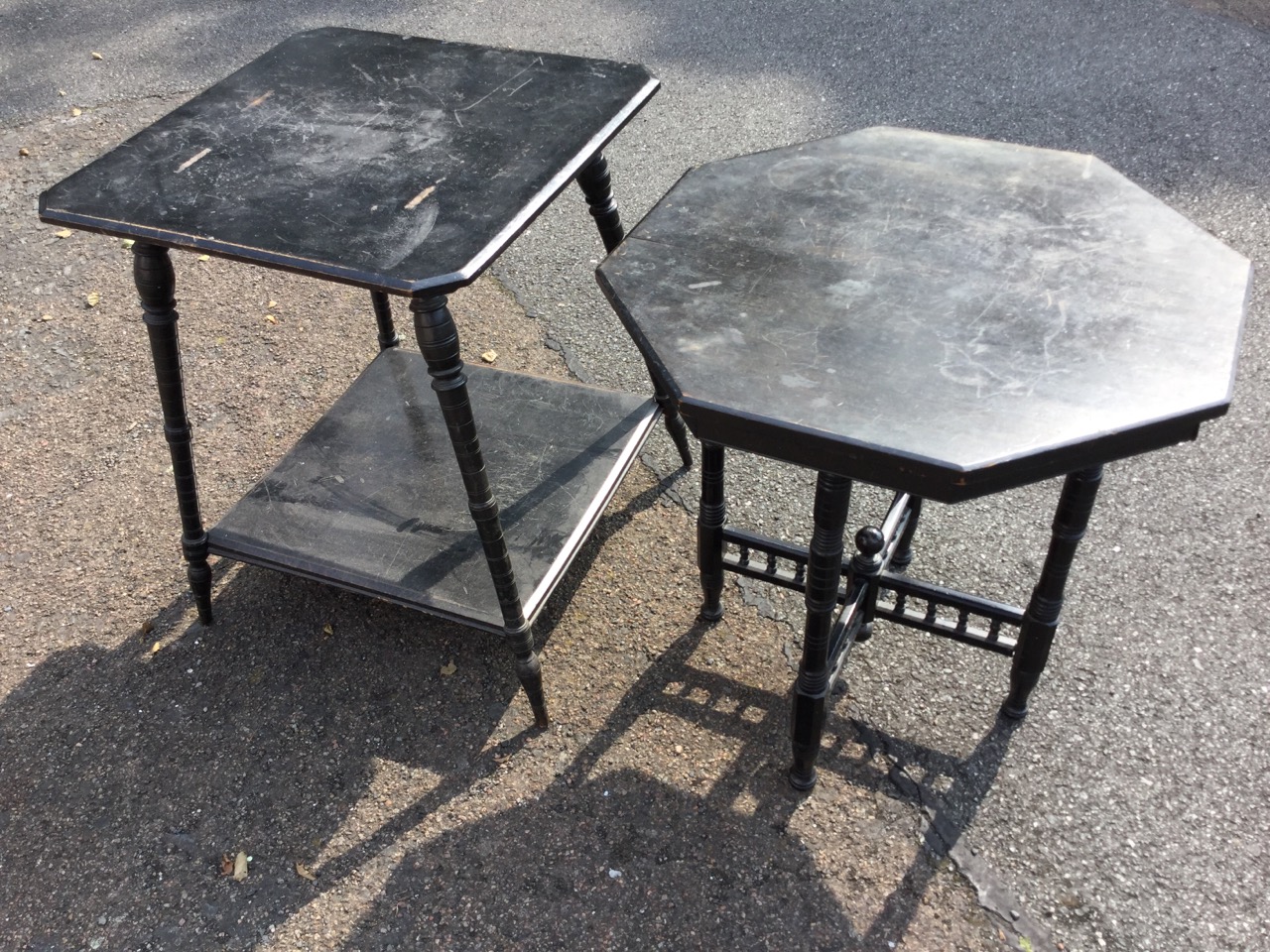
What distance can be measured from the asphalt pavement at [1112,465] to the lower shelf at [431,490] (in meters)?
0.40

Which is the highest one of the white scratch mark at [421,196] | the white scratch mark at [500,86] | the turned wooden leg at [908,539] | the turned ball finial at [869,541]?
the white scratch mark at [500,86]

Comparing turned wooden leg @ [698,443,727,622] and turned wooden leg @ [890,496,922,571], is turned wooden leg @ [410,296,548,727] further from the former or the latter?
turned wooden leg @ [890,496,922,571]

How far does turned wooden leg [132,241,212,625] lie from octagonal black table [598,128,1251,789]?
2.89 feet

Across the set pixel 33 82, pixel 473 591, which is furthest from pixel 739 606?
pixel 33 82

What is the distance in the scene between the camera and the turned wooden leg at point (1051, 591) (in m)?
1.79

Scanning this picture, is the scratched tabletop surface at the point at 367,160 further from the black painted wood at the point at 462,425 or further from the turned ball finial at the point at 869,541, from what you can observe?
the turned ball finial at the point at 869,541

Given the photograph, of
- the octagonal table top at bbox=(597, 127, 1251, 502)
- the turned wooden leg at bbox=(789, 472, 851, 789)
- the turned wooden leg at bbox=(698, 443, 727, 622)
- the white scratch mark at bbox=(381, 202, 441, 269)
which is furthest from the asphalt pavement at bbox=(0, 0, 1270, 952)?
the white scratch mark at bbox=(381, 202, 441, 269)

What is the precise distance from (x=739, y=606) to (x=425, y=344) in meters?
1.15

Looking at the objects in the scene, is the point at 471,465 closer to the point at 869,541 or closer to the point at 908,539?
the point at 869,541

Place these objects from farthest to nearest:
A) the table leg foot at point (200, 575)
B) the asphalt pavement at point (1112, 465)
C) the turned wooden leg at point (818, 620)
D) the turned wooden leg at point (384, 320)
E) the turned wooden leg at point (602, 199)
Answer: the turned wooden leg at point (384, 320) → the table leg foot at point (200, 575) → the turned wooden leg at point (602, 199) → the asphalt pavement at point (1112, 465) → the turned wooden leg at point (818, 620)

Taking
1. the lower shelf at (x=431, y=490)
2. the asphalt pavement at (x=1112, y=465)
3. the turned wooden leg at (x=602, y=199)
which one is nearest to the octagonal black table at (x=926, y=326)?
the asphalt pavement at (x=1112, y=465)

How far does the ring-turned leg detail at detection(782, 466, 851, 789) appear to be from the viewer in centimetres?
163

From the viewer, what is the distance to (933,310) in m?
1.61

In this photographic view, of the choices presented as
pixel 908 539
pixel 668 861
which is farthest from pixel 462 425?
pixel 908 539
